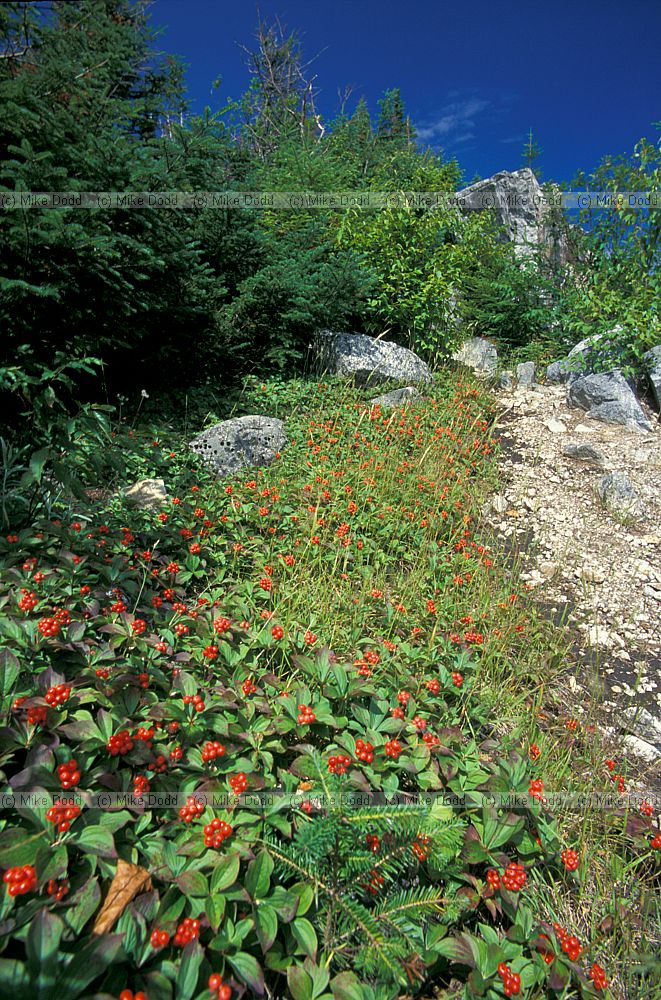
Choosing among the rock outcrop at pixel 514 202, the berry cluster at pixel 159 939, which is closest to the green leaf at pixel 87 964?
the berry cluster at pixel 159 939

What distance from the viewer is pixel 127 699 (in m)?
1.65

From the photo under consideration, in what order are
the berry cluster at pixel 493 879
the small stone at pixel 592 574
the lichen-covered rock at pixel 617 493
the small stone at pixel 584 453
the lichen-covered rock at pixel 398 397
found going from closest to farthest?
the berry cluster at pixel 493 879
the small stone at pixel 592 574
the lichen-covered rock at pixel 617 493
the small stone at pixel 584 453
the lichen-covered rock at pixel 398 397

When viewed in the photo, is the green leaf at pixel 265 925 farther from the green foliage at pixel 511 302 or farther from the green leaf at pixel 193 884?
the green foliage at pixel 511 302

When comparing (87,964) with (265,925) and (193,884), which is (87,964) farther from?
(265,925)

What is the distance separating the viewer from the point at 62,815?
1177 mm

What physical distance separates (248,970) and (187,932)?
18 centimetres

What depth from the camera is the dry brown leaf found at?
112 centimetres

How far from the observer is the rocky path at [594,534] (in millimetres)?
2947

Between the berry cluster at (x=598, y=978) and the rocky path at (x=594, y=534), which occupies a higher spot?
the rocky path at (x=594, y=534)

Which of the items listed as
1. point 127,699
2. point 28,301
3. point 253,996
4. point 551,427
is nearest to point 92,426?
point 127,699

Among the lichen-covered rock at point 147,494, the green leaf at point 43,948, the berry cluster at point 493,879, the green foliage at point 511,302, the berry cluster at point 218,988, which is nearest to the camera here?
the green leaf at point 43,948

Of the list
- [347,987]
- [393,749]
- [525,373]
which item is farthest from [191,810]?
[525,373]

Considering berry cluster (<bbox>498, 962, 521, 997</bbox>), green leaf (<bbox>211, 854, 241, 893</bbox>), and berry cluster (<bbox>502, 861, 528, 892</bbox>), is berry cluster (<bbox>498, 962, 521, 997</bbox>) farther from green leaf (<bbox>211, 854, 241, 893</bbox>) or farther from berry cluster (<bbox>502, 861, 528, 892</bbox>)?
green leaf (<bbox>211, 854, 241, 893</bbox>)

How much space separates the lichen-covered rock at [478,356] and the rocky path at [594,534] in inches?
42.8
